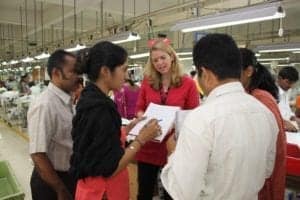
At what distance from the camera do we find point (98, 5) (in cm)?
898

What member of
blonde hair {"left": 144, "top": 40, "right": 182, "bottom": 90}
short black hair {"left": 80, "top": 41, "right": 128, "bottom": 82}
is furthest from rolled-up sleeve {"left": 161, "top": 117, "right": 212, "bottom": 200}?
blonde hair {"left": 144, "top": 40, "right": 182, "bottom": 90}

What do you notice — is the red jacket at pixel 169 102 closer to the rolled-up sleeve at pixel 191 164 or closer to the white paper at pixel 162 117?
the white paper at pixel 162 117

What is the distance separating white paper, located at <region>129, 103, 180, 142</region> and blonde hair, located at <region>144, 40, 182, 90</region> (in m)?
0.21

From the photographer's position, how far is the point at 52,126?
186cm

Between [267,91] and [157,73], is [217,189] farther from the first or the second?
[157,73]

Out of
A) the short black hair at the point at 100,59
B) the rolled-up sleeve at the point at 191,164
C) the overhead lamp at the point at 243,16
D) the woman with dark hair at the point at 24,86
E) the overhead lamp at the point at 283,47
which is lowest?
the woman with dark hair at the point at 24,86

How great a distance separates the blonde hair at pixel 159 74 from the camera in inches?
90.9

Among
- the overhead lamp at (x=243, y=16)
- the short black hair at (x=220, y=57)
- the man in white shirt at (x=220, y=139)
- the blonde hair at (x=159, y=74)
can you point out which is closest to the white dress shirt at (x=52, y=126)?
the blonde hair at (x=159, y=74)

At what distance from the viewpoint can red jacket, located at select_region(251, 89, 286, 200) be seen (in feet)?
5.65

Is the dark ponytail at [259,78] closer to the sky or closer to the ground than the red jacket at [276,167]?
closer to the sky

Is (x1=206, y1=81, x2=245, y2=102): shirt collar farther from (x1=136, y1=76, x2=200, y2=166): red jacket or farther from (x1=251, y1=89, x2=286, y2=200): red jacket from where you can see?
(x1=136, y1=76, x2=200, y2=166): red jacket

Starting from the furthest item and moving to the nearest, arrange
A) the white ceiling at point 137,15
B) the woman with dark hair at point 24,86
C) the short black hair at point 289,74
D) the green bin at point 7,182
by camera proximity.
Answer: the woman with dark hair at point 24,86, the white ceiling at point 137,15, the short black hair at point 289,74, the green bin at point 7,182

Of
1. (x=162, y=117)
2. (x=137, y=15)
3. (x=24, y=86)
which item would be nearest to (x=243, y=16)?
(x=162, y=117)

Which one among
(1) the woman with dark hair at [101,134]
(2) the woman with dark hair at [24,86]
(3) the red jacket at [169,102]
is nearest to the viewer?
(1) the woman with dark hair at [101,134]
